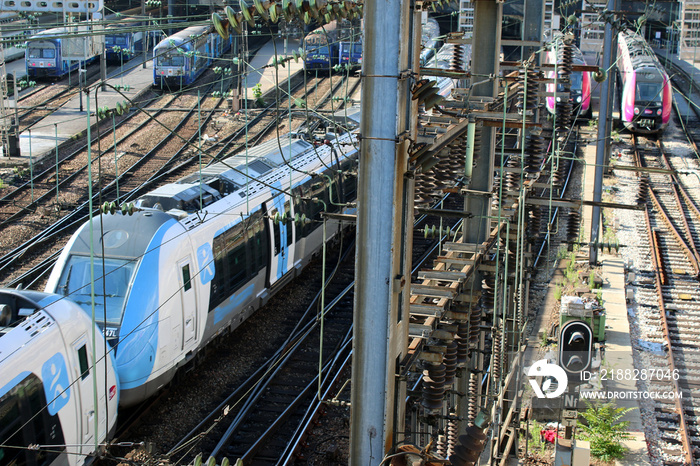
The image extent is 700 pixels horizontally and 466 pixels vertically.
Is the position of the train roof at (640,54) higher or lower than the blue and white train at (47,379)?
higher

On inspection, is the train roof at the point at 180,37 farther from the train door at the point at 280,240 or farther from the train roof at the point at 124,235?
the train roof at the point at 124,235

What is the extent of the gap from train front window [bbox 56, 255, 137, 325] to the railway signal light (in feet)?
17.7

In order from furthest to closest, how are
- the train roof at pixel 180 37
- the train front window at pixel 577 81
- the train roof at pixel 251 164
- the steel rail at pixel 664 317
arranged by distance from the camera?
the train roof at pixel 180 37 < the train front window at pixel 577 81 < the train roof at pixel 251 164 < the steel rail at pixel 664 317

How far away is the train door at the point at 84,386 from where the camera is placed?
849 cm

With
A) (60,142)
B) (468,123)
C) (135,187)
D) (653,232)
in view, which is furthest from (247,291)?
(60,142)

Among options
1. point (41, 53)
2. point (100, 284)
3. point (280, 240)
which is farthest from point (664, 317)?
point (41, 53)

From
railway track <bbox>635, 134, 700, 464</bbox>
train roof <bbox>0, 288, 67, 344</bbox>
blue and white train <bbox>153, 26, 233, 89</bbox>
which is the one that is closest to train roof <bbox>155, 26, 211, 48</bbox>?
blue and white train <bbox>153, 26, 233, 89</bbox>

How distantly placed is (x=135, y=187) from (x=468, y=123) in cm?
1467

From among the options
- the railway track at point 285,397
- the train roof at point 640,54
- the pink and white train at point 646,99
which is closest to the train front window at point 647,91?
the pink and white train at point 646,99

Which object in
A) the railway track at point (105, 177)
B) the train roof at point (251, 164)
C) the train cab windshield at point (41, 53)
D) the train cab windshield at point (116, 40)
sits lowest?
the railway track at point (105, 177)

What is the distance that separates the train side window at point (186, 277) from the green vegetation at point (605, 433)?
18.2ft

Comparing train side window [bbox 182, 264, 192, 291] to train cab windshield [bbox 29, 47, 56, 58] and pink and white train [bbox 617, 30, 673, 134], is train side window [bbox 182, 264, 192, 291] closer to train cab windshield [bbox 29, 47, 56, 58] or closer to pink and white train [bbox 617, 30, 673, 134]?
pink and white train [bbox 617, 30, 673, 134]

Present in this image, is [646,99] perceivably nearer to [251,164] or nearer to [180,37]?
[180,37]

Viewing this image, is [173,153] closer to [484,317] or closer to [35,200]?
[35,200]
